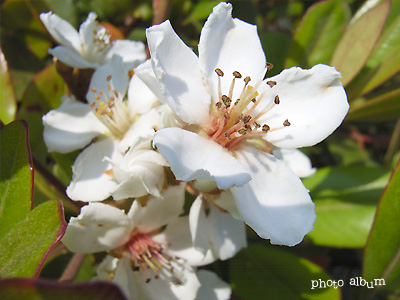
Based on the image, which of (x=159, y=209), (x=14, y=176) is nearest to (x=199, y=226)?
(x=159, y=209)

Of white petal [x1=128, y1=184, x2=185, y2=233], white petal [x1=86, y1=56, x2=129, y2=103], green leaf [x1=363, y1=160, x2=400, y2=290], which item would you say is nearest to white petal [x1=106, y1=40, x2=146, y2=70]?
white petal [x1=86, y1=56, x2=129, y2=103]

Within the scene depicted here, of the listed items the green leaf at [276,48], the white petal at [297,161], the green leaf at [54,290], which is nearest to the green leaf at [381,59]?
the green leaf at [276,48]

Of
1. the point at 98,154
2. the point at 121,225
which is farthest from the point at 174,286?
the point at 98,154

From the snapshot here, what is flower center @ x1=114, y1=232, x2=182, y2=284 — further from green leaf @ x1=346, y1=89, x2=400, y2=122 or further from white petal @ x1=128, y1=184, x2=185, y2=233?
green leaf @ x1=346, y1=89, x2=400, y2=122

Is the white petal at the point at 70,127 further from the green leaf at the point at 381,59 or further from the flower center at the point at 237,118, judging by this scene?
the green leaf at the point at 381,59

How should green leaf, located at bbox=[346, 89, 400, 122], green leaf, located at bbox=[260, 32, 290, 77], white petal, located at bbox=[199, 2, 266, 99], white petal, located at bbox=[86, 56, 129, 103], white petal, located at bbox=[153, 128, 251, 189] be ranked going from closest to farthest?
1. white petal, located at bbox=[153, 128, 251, 189]
2. white petal, located at bbox=[199, 2, 266, 99]
3. white petal, located at bbox=[86, 56, 129, 103]
4. green leaf, located at bbox=[346, 89, 400, 122]
5. green leaf, located at bbox=[260, 32, 290, 77]

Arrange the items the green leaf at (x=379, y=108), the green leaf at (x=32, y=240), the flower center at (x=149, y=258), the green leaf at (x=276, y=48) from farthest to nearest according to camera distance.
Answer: the green leaf at (x=276, y=48) → the green leaf at (x=379, y=108) → the flower center at (x=149, y=258) → the green leaf at (x=32, y=240)
